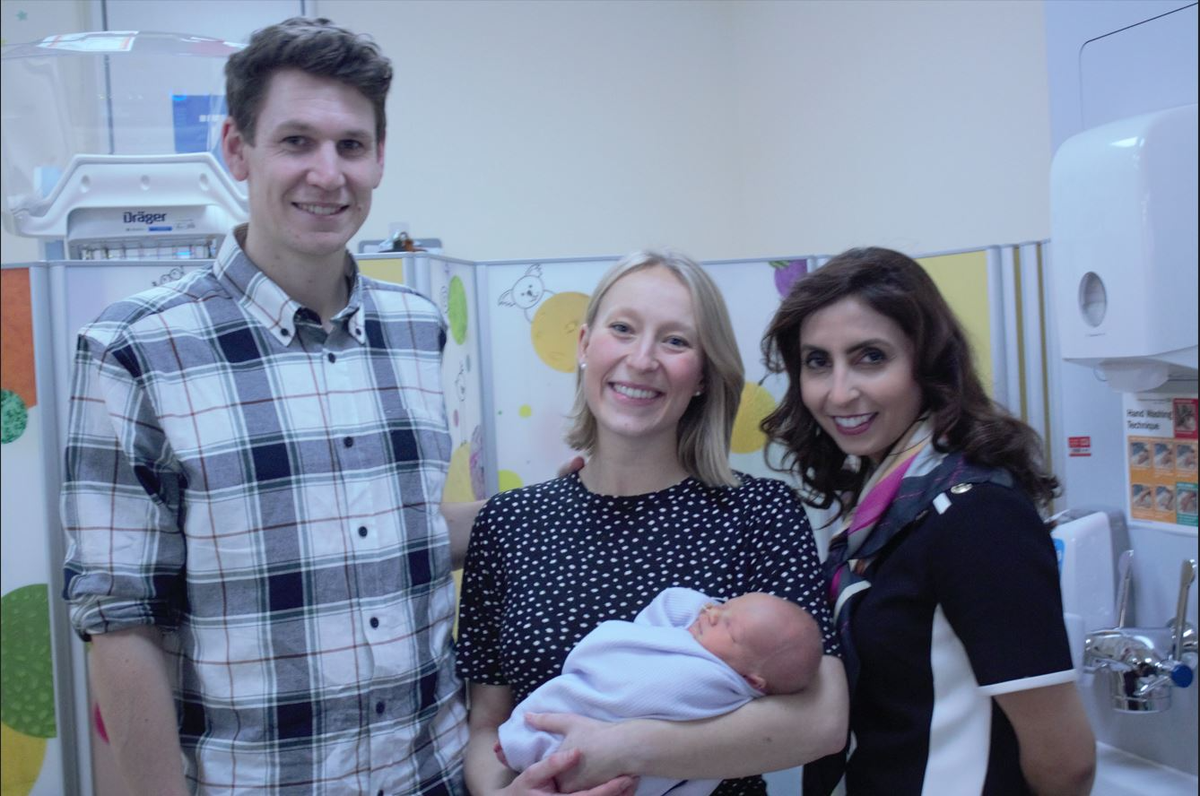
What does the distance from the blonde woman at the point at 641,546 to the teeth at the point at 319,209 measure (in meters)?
0.43

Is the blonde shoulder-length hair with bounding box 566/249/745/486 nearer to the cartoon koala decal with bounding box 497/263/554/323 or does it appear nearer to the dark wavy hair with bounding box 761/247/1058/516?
the dark wavy hair with bounding box 761/247/1058/516

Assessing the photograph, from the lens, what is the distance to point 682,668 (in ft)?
4.28

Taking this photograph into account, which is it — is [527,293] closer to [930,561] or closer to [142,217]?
[142,217]

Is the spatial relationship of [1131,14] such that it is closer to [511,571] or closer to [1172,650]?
[1172,650]

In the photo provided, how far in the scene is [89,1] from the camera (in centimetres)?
359

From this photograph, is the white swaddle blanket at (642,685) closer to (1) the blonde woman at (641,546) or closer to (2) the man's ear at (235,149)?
(1) the blonde woman at (641,546)

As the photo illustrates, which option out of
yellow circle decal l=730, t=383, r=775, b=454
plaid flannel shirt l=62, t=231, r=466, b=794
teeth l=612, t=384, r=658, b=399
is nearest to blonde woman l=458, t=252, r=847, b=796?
teeth l=612, t=384, r=658, b=399

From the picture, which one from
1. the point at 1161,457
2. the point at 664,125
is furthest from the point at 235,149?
the point at 664,125

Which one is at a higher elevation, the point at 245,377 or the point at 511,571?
the point at 245,377

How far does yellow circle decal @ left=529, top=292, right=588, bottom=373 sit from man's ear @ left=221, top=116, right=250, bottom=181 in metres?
1.07

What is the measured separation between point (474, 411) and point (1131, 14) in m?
1.55

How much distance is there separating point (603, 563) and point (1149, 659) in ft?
3.18

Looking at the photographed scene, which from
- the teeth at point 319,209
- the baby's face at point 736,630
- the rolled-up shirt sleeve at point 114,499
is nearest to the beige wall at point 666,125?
the baby's face at point 736,630

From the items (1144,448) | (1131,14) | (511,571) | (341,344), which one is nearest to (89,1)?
(341,344)
